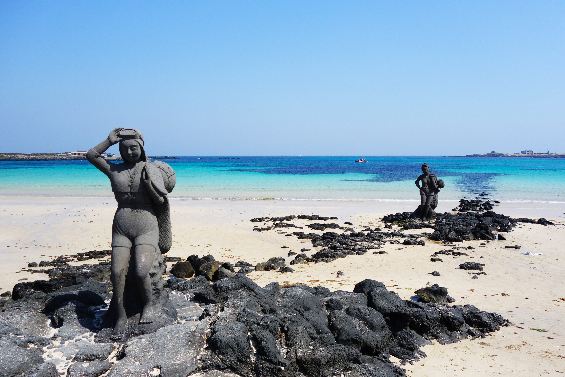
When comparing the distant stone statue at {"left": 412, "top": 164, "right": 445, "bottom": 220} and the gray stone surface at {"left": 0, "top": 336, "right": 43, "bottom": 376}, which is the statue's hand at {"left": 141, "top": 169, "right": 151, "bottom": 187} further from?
the distant stone statue at {"left": 412, "top": 164, "right": 445, "bottom": 220}

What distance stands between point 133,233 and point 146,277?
701 millimetres

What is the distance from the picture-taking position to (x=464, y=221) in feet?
64.0

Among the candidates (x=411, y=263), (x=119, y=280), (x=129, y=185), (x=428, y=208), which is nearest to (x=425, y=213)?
(x=428, y=208)

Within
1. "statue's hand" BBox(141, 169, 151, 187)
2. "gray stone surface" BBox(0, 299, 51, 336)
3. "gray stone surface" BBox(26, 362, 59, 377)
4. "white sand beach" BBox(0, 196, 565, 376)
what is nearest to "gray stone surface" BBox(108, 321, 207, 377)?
"gray stone surface" BBox(26, 362, 59, 377)

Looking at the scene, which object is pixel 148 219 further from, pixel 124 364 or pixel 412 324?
pixel 412 324

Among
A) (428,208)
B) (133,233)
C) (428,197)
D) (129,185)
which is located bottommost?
(428,208)

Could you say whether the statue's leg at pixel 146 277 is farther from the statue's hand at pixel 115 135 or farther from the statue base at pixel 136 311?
the statue's hand at pixel 115 135

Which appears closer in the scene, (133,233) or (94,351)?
(94,351)

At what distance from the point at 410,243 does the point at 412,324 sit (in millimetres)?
8413

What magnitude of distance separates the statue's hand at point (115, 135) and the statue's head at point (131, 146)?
0.07 m

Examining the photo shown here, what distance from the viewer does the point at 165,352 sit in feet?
18.4

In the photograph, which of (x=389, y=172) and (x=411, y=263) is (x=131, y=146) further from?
(x=389, y=172)

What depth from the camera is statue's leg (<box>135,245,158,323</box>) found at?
20.2 feet

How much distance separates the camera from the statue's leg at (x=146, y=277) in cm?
614
